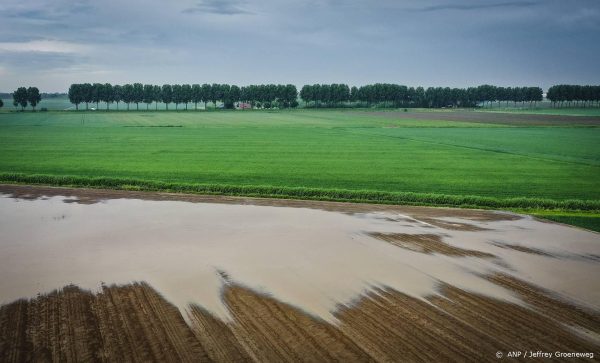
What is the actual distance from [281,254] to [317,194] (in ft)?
35.8

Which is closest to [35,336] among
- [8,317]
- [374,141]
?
[8,317]

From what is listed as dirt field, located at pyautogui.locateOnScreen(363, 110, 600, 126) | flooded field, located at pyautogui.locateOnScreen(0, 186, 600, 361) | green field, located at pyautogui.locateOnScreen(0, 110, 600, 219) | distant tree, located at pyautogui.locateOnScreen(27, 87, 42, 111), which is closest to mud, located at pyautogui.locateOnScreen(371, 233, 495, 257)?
flooded field, located at pyautogui.locateOnScreen(0, 186, 600, 361)

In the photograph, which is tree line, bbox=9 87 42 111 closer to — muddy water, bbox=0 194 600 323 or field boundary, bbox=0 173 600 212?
field boundary, bbox=0 173 600 212

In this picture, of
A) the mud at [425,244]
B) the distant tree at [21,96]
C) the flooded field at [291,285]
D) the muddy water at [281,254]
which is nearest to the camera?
the flooded field at [291,285]

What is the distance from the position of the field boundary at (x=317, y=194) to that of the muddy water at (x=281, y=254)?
10.2ft

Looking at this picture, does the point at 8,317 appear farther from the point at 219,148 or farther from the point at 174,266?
the point at 219,148

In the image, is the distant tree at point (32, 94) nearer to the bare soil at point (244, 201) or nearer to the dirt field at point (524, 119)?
the dirt field at point (524, 119)

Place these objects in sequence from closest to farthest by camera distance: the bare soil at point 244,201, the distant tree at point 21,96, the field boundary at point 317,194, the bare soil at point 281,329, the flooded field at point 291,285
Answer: the bare soil at point 281,329
the flooded field at point 291,285
the bare soil at point 244,201
the field boundary at point 317,194
the distant tree at point 21,96

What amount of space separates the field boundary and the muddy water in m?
3.10

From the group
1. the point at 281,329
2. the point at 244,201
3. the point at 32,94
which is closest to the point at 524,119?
the point at 244,201

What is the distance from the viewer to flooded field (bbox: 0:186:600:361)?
1055cm

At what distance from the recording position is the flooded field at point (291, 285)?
34.6 feet

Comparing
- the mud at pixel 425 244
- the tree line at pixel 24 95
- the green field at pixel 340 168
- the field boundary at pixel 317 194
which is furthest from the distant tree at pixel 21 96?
the mud at pixel 425 244

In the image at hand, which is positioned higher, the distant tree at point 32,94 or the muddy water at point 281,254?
the distant tree at point 32,94
